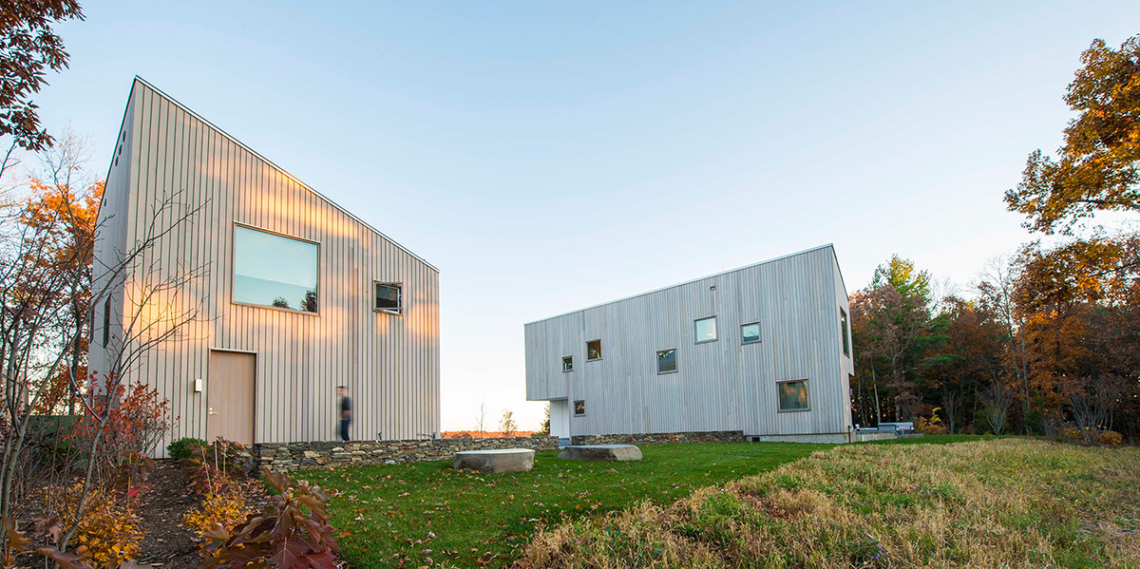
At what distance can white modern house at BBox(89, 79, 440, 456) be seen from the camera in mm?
10133

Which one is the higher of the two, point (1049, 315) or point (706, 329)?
point (1049, 315)

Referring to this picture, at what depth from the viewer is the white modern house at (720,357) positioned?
58.1 feet

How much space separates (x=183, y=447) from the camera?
916 cm

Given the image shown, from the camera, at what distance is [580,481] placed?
8.46 metres

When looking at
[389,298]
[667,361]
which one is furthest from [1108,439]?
[389,298]

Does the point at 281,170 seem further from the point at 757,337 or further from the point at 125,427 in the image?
the point at 757,337

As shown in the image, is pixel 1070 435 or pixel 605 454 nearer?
pixel 605 454

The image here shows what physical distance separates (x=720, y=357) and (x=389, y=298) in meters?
11.0


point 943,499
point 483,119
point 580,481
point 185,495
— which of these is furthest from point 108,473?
point 483,119

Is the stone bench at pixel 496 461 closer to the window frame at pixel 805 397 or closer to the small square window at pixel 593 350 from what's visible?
the window frame at pixel 805 397

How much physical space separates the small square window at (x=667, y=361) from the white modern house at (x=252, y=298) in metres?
9.53

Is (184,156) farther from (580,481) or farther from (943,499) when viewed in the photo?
(943,499)

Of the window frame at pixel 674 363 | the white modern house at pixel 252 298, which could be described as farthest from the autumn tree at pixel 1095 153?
the white modern house at pixel 252 298

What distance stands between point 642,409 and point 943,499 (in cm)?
1440
